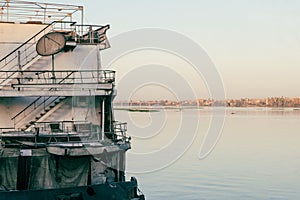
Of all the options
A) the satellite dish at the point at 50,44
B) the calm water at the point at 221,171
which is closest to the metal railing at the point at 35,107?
the satellite dish at the point at 50,44

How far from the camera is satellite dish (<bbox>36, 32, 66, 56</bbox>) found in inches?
861

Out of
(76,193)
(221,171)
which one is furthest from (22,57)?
(221,171)

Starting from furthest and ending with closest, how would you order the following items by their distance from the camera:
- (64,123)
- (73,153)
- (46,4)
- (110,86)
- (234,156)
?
(234,156), (46,4), (64,123), (110,86), (73,153)

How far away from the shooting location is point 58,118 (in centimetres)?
2223

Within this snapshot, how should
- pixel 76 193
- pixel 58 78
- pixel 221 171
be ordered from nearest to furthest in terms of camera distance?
pixel 76 193 < pixel 58 78 < pixel 221 171

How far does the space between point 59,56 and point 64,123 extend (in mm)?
3243

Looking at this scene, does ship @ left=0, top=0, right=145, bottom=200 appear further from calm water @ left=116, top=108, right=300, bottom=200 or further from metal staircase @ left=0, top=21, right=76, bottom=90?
calm water @ left=116, top=108, right=300, bottom=200

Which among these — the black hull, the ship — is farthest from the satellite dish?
the black hull

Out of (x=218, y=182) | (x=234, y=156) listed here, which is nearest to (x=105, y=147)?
(x=218, y=182)

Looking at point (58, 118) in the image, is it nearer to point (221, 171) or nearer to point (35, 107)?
point (35, 107)

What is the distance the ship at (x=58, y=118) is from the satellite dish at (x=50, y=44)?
4 cm

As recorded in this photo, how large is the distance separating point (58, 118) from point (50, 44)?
10.3 ft

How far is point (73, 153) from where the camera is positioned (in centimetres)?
1816

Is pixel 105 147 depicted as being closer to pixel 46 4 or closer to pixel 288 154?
pixel 46 4
